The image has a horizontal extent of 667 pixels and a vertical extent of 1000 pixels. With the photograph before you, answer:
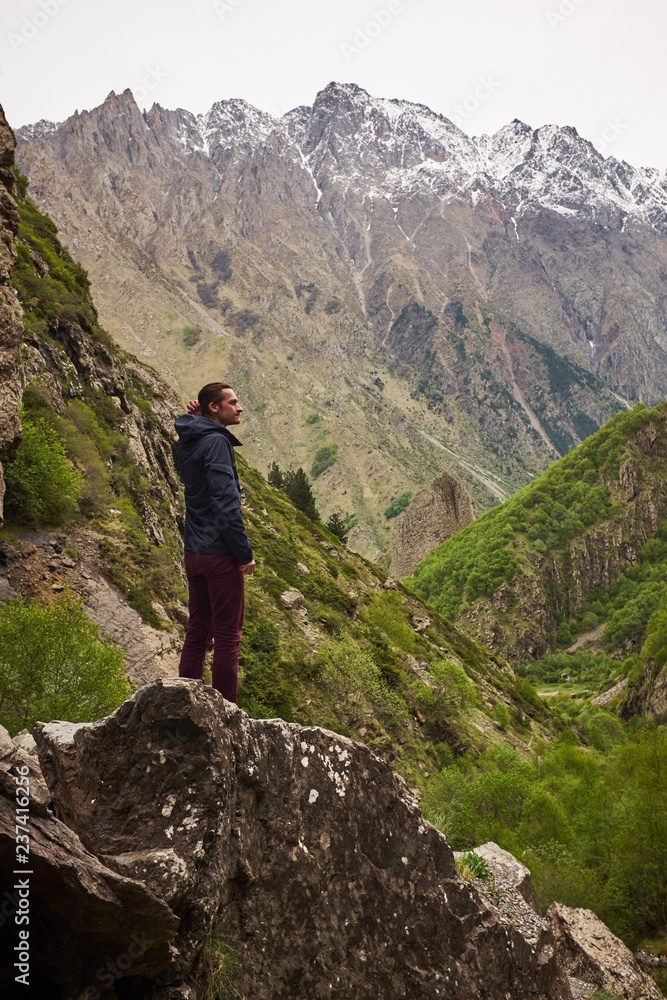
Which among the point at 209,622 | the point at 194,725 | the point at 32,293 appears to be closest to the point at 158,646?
the point at 209,622

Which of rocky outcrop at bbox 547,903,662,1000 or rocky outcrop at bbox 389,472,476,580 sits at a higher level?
rocky outcrop at bbox 389,472,476,580

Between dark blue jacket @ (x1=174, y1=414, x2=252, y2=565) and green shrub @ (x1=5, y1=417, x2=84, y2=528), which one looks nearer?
dark blue jacket @ (x1=174, y1=414, x2=252, y2=565)

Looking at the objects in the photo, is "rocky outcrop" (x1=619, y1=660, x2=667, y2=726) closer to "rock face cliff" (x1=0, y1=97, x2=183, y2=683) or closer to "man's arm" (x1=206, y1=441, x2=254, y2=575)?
"rock face cliff" (x1=0, y1=97, x2=183, y2=683)

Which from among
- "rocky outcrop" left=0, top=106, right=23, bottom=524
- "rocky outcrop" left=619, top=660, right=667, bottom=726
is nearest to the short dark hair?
"rocky outcrop" left=0, top=106, right=23, bottom=524

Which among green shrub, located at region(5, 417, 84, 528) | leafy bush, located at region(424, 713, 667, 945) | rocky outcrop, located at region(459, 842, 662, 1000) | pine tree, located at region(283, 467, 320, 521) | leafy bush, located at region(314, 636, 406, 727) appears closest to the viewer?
rocky outcrop, located at region(459, 842, 662, 1000)

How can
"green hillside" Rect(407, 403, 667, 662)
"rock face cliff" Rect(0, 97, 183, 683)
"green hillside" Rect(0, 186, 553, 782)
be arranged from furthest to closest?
"green hillside" Rect(407, 403, 667, 662) < "green hillside" Rect(0, 186, 553, 782) < "rock face cliff" Rect(0, 97, 183, 683)

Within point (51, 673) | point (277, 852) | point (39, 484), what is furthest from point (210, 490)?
point (39, 484)

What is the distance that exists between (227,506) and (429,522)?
410 ft

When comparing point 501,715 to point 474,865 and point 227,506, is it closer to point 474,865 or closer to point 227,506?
point 474,865

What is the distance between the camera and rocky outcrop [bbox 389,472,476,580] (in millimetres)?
129375

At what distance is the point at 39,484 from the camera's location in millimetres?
18359

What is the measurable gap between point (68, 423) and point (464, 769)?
24386mm

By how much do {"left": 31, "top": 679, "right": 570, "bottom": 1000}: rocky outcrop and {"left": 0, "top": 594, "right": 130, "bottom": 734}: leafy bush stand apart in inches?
226

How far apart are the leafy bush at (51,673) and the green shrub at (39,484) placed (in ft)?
16.9
